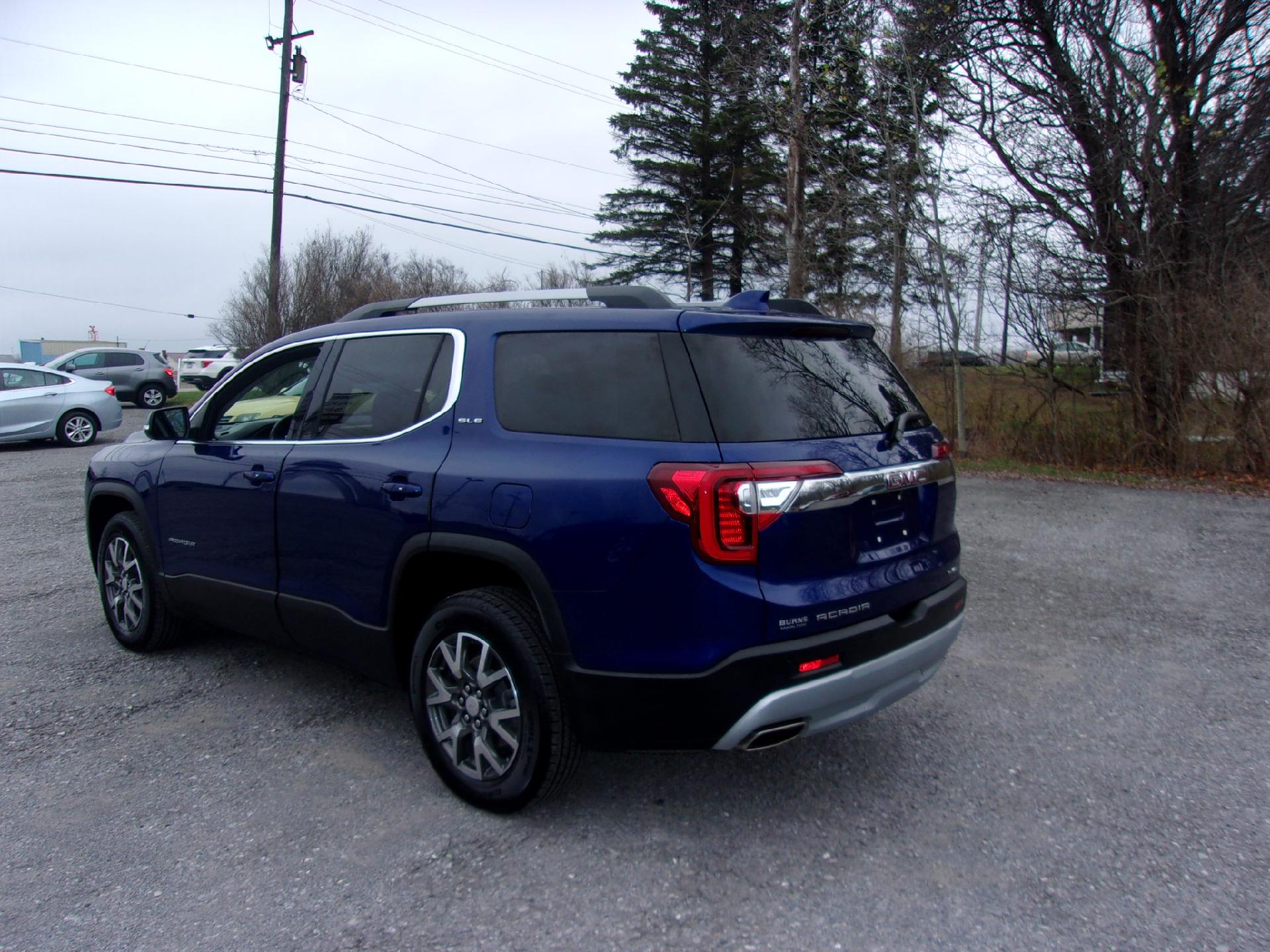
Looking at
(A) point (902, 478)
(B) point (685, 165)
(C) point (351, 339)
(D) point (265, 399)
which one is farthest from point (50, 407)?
(B) point (685, 165)

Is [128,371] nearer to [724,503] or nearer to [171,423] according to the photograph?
[171,423]

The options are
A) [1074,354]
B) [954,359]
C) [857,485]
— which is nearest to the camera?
[857,485]

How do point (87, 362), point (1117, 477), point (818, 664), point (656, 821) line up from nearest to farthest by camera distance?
point (818, 664)
point (656, 821)
point (1117, 477)
point (87, 362)

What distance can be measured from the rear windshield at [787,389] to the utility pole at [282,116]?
23.4m

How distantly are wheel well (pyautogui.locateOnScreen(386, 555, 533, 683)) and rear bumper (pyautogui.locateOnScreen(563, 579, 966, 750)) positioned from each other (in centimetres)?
52

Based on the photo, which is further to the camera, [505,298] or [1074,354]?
[1074,354]

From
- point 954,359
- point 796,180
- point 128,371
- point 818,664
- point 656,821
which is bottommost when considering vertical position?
point 656,821

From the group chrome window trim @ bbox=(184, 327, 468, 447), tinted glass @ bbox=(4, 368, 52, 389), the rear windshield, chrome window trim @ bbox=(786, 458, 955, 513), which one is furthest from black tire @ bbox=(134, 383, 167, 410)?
chrome window trim @ bbox=(786, 458, 955, 513)

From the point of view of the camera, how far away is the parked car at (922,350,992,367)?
13.8m

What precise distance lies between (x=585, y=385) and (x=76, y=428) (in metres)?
16.1

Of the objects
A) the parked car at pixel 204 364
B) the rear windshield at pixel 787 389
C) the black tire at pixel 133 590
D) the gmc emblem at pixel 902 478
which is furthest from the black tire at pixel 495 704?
the parked car at pixel 204 364

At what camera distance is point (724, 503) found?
2.81m

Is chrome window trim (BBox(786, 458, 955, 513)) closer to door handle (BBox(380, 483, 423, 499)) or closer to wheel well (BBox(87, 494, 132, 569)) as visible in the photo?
door handle (BBox(380, 483, 423, 499))

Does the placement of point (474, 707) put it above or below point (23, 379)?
below
